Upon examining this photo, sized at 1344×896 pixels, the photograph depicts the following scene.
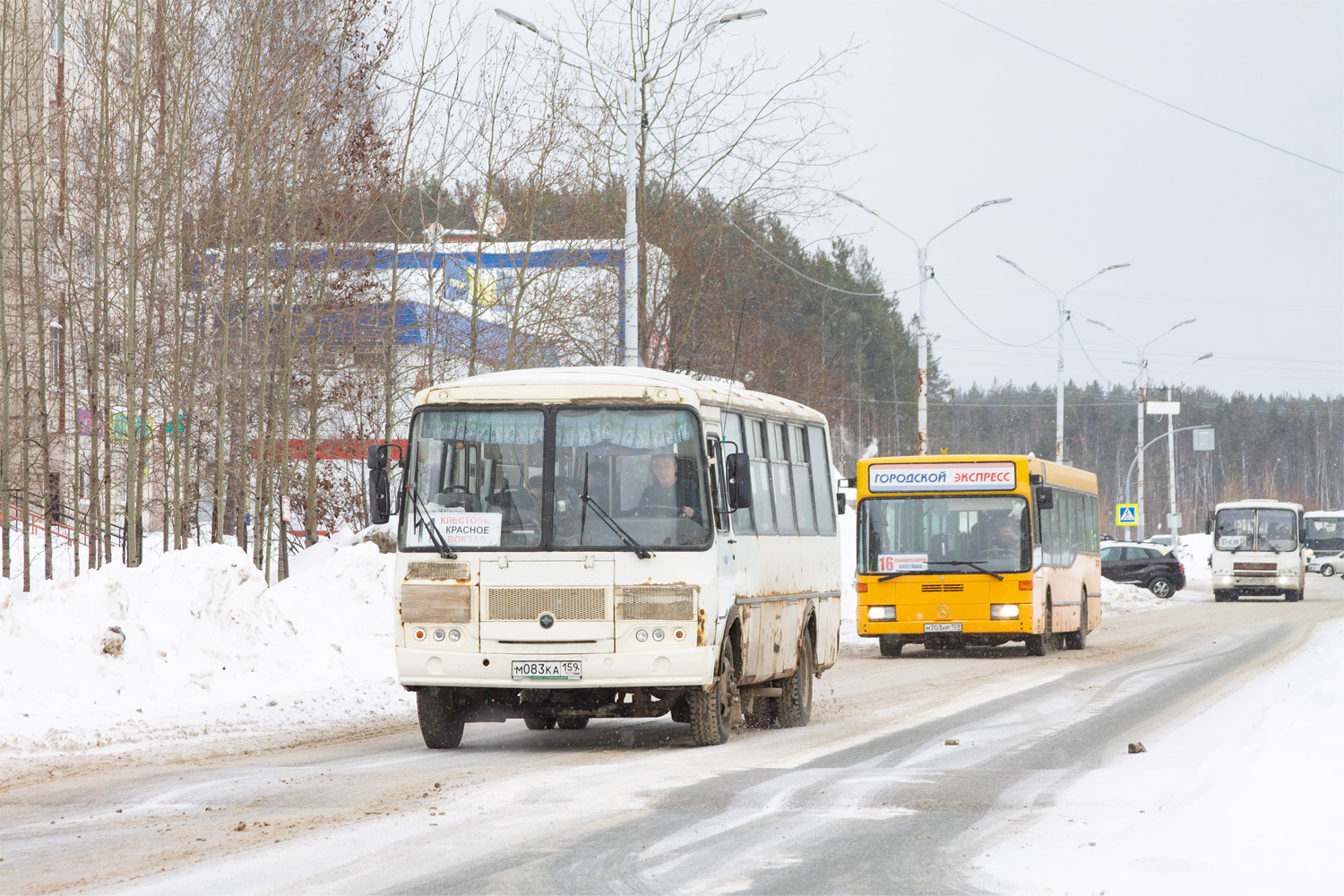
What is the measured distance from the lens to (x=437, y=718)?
42.3ft

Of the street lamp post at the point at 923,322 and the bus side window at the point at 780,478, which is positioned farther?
the street lamp post at the point at 923,322

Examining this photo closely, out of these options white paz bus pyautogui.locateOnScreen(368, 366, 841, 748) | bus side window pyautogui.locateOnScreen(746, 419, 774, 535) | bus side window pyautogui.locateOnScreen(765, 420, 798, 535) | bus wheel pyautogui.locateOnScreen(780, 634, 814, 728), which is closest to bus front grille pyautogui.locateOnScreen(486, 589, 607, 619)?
white paz bus pyautogui.locateOnScreen(368, 366, 841, 748)

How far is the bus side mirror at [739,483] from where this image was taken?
42.2 feet

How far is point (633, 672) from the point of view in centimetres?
1248

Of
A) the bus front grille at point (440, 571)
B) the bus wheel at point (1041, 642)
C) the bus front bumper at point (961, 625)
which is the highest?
the bus front grille at point (440, 571)

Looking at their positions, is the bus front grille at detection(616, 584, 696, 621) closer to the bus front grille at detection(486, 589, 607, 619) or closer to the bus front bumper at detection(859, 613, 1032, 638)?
the bus front grille at detection(486, 589, 607, 619)

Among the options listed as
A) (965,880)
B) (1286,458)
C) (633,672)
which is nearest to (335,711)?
(633,672)

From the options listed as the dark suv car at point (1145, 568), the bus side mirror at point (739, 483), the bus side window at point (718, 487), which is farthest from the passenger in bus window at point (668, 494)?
the dark suv car at point (1145, 568)

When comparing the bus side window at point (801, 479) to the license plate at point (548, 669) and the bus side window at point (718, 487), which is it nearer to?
the bus side window at point (718, 487)

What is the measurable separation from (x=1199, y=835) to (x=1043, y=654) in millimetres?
18637

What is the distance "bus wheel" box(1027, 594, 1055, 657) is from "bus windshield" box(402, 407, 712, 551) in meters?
14.0

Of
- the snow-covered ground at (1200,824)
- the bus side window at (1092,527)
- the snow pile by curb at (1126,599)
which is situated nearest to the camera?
the snow-covered ground at (1200,824)

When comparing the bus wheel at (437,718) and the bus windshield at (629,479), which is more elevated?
the bus windshield at (629,479)

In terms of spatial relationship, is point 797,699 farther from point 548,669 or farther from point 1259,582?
point 1259,582
